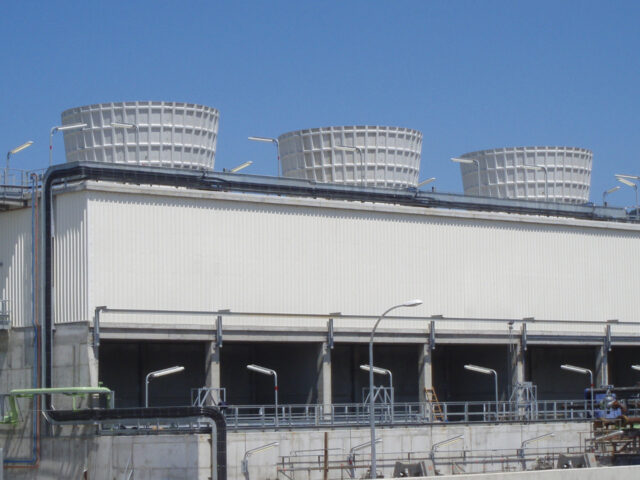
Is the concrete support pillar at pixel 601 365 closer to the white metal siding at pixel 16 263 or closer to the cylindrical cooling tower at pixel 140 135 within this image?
the cylindrical cooling tower at pixel 140 135

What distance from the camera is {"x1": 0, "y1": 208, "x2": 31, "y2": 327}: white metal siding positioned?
6222 cm

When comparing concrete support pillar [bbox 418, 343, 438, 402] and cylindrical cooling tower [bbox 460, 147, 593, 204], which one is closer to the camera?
concrete support pillar [bbox 418, 343, 438, 402]

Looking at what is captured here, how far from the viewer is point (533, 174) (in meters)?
86.7

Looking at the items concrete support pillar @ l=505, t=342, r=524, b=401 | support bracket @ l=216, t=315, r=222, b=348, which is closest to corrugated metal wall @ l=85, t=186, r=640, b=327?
support bracket @ l=216, t=315, r=222, b=348

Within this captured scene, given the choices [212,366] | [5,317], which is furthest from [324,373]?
[5,317]

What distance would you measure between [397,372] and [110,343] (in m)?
18.2

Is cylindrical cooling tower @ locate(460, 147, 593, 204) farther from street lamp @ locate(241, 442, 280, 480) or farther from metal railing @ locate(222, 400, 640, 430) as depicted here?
street lamp @ locate(241, 442, 280, 480)

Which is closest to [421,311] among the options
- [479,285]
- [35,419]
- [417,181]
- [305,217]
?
[479,285]

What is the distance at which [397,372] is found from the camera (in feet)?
242

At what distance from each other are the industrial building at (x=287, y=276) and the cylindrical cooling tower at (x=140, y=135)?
0.32ft

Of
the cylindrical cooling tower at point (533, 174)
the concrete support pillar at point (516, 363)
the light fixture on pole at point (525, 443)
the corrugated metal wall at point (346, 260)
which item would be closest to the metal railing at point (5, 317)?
the corrugated metal wall at point (346, 260)

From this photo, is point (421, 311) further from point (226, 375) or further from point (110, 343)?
point (110, 343)

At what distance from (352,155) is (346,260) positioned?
11.9 m

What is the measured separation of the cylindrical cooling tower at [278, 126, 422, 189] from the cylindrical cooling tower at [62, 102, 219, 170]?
9.69 m
